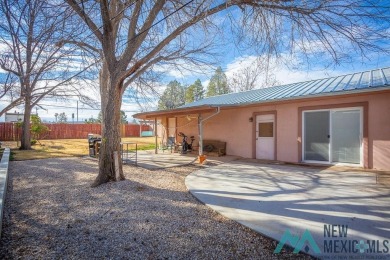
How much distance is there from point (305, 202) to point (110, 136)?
4.59 meters

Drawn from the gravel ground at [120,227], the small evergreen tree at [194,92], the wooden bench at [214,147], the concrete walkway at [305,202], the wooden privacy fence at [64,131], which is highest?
the small evergreen tree at [194,92]

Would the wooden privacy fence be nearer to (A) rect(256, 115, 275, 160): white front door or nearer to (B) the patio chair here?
(B) the patio chair

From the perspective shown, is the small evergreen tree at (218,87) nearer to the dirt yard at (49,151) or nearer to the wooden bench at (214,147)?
the dirt yard at (49,151)

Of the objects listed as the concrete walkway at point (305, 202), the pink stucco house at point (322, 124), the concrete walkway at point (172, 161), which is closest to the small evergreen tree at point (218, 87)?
the pink stucco house at point (322, 124)

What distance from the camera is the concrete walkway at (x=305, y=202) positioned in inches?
110

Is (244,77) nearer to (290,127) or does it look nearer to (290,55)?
(290,127)

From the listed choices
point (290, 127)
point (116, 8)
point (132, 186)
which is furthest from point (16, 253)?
point (290, 127)

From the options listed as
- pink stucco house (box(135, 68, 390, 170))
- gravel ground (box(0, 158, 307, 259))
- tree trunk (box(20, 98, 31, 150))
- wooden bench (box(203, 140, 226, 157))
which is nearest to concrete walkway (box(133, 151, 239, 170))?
wooden bench (box(203, 140, 226, 157))

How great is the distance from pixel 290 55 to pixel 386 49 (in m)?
1.84

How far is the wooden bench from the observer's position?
11.0 m

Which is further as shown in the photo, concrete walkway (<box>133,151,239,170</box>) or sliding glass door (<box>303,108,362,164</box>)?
concrete walkway (<box>133,151,239,170</box>)

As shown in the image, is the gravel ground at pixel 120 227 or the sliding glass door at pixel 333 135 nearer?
the gravel ground at pixel 120 227

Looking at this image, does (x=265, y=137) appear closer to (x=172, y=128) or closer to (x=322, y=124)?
(x=322, y=124)

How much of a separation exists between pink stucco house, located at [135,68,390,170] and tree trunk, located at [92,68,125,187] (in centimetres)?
397
